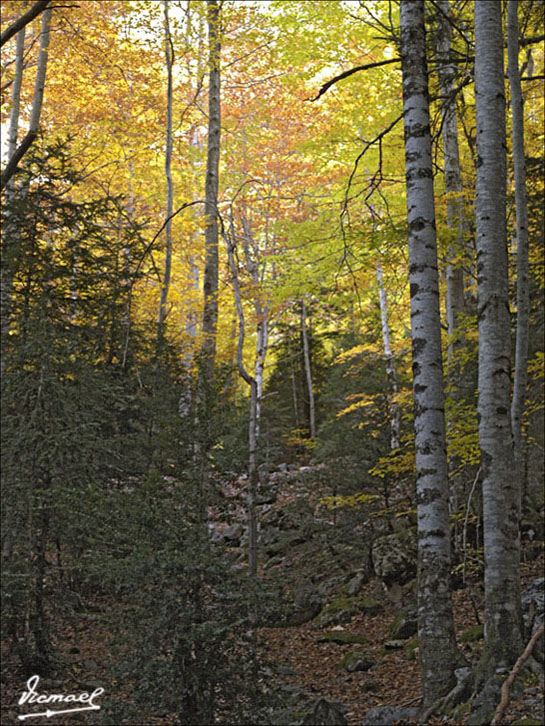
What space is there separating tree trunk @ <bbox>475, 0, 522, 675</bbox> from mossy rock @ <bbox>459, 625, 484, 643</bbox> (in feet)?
9.33

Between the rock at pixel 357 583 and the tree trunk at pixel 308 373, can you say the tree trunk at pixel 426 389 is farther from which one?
the tree trunk at pixel 308 373

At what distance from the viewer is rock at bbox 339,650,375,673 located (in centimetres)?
776

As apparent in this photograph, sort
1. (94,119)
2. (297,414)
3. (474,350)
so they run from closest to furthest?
(474,350) < (94,119) < (297,414)

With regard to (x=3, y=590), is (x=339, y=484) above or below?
above

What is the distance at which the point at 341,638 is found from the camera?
29.6ft

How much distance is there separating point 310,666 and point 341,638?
35.3 inches

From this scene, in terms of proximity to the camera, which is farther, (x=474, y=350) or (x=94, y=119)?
(x=94, y=119)

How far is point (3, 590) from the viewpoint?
22.9 ft

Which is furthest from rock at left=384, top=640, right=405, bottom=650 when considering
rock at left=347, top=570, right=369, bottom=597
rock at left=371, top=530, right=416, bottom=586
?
rock at left=347, top=570, right=369, bottom=597

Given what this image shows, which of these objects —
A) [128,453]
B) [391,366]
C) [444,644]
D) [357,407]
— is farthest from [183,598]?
[391,366]

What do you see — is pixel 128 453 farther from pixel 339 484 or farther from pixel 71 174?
pixel 71 174

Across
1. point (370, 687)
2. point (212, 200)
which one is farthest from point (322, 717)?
point (212, 200)

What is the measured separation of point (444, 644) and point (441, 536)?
0.74m

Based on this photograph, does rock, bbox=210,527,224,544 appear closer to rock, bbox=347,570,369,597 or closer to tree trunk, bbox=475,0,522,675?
tree trunk, bbox=475,0,522,675
